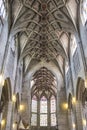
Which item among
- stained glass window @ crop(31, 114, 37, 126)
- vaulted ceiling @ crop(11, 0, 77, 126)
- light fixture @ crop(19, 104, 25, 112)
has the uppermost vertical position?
vaulted ceiling @ crop(11, 0, 77, 126)

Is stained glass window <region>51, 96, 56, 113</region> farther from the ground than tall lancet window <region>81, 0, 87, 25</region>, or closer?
closer

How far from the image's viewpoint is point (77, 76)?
1984cm

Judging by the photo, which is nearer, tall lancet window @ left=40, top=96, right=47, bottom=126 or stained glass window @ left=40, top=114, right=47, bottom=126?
stained glass window @ left=40, top=114, right=47, bottom=126

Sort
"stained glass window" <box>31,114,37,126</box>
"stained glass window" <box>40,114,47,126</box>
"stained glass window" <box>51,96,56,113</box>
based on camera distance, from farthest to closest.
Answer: "stained glass window" <box>51,96,56,113</box>, "stained glass window" <box>40,114,47,126</box>, "stained glass window" <box>31,114,37,126</box>

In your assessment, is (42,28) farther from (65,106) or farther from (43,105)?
(43,105)

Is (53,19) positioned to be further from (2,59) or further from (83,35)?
(2,59)

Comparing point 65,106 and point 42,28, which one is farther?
point 65,106

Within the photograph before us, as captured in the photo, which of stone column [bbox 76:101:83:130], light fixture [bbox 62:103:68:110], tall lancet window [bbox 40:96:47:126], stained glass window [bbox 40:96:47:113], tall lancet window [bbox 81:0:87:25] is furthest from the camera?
stained glass window [bbox 40:96:47:113]

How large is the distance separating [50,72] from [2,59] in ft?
47.3

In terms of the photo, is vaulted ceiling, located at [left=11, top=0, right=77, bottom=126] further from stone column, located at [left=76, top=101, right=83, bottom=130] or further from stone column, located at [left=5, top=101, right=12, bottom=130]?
stone column, located at [left=5, top=101, right=12, bottom=130]

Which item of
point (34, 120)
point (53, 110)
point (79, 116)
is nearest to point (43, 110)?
point (53, 110)

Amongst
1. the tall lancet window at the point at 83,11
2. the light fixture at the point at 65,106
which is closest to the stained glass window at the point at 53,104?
the light fixture at the point at 65,106

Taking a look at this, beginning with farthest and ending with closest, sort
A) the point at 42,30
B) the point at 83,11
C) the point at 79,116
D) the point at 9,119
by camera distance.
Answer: the point at 42,30 < the point at 79,116 < the point at 9,119 < the point at 83,11

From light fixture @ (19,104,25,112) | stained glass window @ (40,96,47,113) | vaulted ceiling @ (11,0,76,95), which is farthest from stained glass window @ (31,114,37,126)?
vaulted ceiling @ (11,0,76,95)
